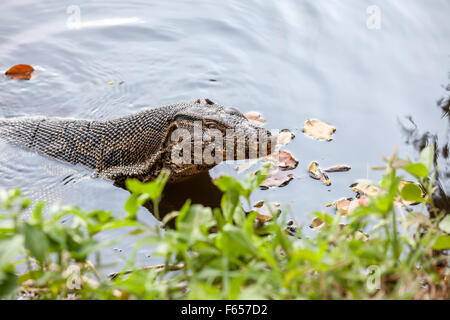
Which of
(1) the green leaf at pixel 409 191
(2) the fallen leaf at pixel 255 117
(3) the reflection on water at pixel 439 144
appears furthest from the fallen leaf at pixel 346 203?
(1) the green leaf at pixel 409 191

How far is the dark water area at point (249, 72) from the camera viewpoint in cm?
541

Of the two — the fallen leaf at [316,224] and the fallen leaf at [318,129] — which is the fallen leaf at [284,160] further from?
the fallen leaf at [316,224]

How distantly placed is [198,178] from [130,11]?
15.5 feet

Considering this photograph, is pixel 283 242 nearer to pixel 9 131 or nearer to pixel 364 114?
pixel 364 114

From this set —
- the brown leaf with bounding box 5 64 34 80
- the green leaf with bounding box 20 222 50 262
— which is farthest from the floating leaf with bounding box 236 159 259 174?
the brown leaf with bounding box 5 64 34 80

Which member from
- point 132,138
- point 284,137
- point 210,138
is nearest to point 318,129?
point 284,137

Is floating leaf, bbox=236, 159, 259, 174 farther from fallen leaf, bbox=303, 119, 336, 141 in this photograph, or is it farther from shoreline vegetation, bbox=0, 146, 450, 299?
Answer: shoreline vegetation, bbox=0, 146, 450, 299

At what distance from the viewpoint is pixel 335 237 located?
167cm

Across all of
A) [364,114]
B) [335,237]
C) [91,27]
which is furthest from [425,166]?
[91,27]

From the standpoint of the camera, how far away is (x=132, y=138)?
17.5ft

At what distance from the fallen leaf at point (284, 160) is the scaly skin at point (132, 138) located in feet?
2.36

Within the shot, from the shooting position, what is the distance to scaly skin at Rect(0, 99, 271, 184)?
16.5ft

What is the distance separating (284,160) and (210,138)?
109cm

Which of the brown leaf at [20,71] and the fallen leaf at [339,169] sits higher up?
the brown leaf at [20,71]
